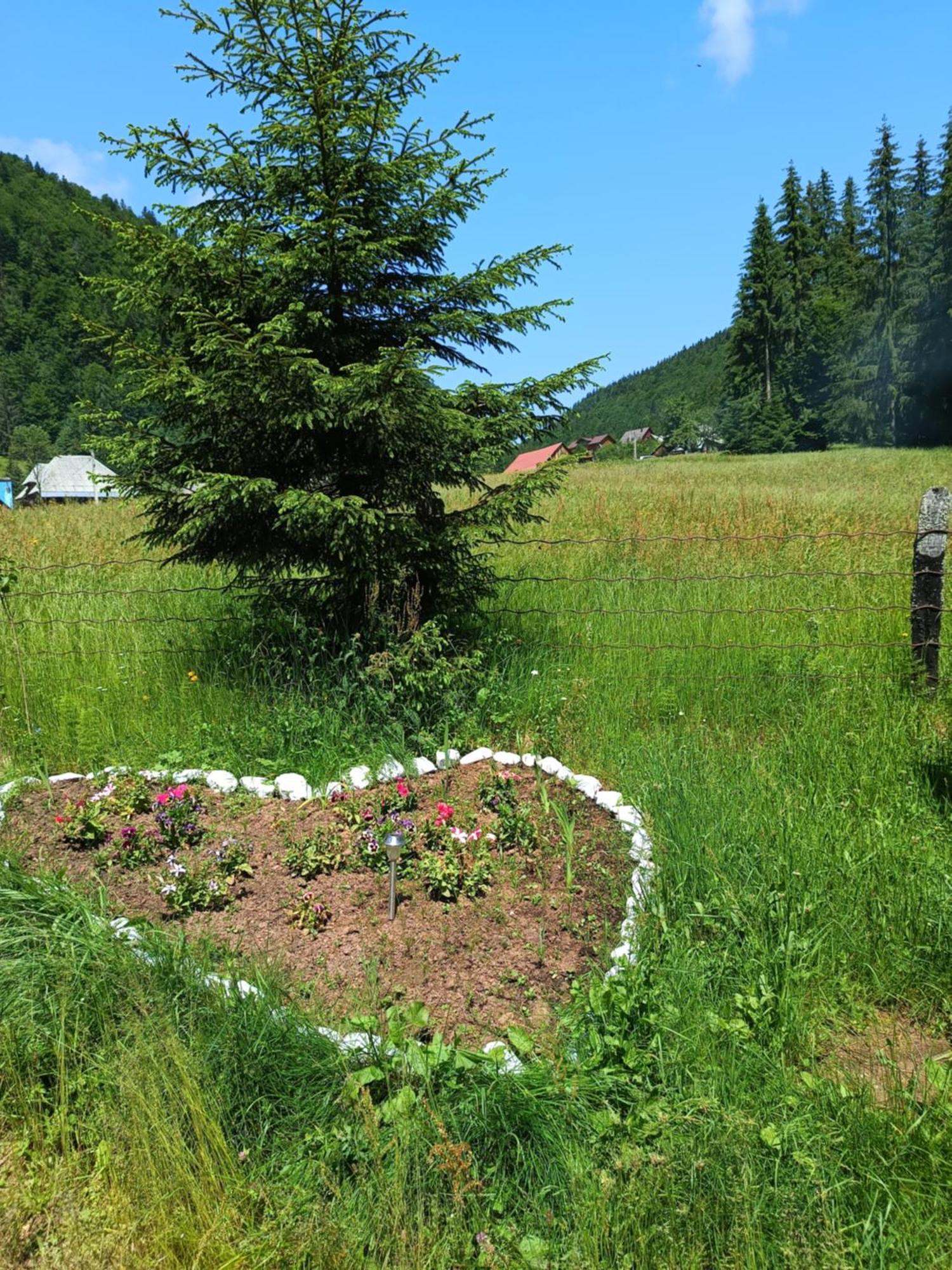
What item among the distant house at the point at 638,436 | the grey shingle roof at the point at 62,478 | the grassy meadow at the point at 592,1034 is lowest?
the grassy meadow at the point at 592,1034

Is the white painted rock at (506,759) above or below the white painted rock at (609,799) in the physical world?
above

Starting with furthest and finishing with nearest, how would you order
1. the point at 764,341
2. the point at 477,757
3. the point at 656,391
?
the point at 656,391, the point at 764,341, the point at 477,757

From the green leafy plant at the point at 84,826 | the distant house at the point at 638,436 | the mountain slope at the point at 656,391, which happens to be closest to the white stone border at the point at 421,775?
the green leafy plant at the point at 84,826

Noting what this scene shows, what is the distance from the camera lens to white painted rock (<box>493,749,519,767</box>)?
400 centimetres

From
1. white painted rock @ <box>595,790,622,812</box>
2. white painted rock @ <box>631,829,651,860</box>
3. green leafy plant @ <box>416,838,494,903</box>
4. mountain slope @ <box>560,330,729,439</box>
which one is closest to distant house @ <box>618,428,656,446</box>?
mountain slope @ <box>560,330,729,439</box>

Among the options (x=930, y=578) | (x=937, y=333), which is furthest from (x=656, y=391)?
(x=930, y=578)

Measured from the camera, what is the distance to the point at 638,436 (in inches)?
3981

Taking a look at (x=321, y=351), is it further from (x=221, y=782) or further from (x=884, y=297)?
(x=884, y=297)

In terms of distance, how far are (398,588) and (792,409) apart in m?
57.9

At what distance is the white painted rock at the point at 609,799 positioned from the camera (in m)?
3.62

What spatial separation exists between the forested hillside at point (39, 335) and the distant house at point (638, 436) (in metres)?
66.3

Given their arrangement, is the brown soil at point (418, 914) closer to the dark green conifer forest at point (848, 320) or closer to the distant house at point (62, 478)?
the dark green conifer forest at point (848, 320)

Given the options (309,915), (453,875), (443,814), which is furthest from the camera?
(443,814)

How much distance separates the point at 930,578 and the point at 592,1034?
350 cm
